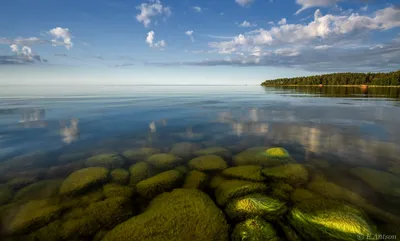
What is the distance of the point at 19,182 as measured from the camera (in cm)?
923

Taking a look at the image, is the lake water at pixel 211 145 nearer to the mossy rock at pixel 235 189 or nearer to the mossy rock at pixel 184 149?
the mossy rock at pixel 184 149

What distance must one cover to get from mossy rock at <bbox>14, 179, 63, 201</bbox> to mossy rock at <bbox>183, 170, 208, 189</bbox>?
5439mm

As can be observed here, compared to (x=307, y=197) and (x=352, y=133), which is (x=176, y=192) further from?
(x=352, y=133)

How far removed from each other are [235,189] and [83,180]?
661 cm

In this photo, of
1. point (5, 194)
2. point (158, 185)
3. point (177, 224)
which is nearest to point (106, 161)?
point (5, 194)

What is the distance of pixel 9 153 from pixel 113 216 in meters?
11.5

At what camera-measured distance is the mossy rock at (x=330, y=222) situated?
5637mm

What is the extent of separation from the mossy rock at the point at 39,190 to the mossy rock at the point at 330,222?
9.29 m

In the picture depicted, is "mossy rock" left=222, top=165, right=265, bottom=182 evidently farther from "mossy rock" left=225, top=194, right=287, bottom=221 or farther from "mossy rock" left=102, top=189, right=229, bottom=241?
"mossy rock" left=102, top=189, right=229, bottom=241

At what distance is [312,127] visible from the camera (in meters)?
19.6

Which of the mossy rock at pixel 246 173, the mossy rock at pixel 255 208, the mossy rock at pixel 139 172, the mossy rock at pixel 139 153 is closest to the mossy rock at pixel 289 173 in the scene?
the mossy rock at pixel 246 173

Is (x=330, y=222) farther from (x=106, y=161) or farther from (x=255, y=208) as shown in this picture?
(x=106, y=161)

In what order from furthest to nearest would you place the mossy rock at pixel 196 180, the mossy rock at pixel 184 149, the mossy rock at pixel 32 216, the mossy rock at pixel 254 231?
the mossy rock at pixel 184 149 < the mossy rock at pixel 196 180 < the mossy rock at pixel 32 216 < the mossy rock at pixel 254 231

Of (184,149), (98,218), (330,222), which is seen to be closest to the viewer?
(330,222)
